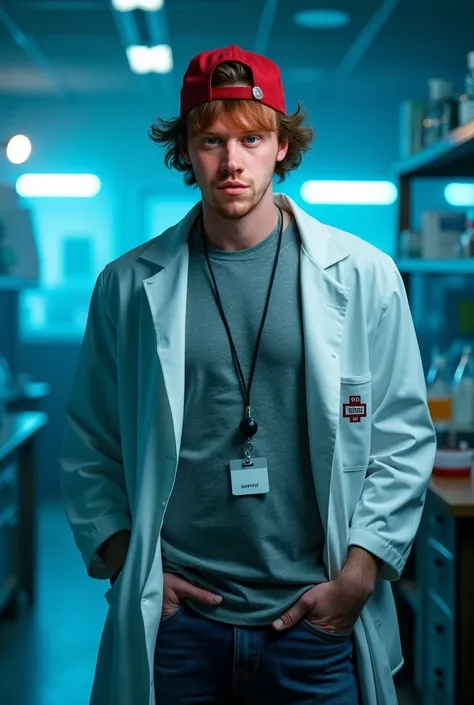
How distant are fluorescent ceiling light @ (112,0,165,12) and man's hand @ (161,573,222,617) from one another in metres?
3.72

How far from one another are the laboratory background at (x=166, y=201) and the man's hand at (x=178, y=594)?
1110 mm

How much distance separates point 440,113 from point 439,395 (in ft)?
3.52

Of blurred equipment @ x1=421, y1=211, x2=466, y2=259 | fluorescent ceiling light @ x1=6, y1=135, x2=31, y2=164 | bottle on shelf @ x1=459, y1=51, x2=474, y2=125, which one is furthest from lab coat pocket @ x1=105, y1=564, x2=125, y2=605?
blurred equipment @ x1=421, y1=211, x2=466, y2=259

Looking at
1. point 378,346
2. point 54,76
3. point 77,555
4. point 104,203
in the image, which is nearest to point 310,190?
point 104,203

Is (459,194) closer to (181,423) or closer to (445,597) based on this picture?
(445,597)

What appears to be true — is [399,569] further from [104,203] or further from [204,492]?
[104,203]

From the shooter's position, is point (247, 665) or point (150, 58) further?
point (150, 58)

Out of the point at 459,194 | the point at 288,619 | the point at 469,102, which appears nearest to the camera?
the point at 288,619

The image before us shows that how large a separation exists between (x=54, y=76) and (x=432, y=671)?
4809 mm

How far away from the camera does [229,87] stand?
57.1 inches

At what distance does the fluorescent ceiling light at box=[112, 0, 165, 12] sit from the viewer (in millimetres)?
4473

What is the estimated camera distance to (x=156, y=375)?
1430 millimetres

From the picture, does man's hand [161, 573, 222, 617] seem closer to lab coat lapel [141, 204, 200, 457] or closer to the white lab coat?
the white lab coat

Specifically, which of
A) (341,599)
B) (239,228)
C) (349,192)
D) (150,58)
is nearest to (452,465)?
(341,599)
